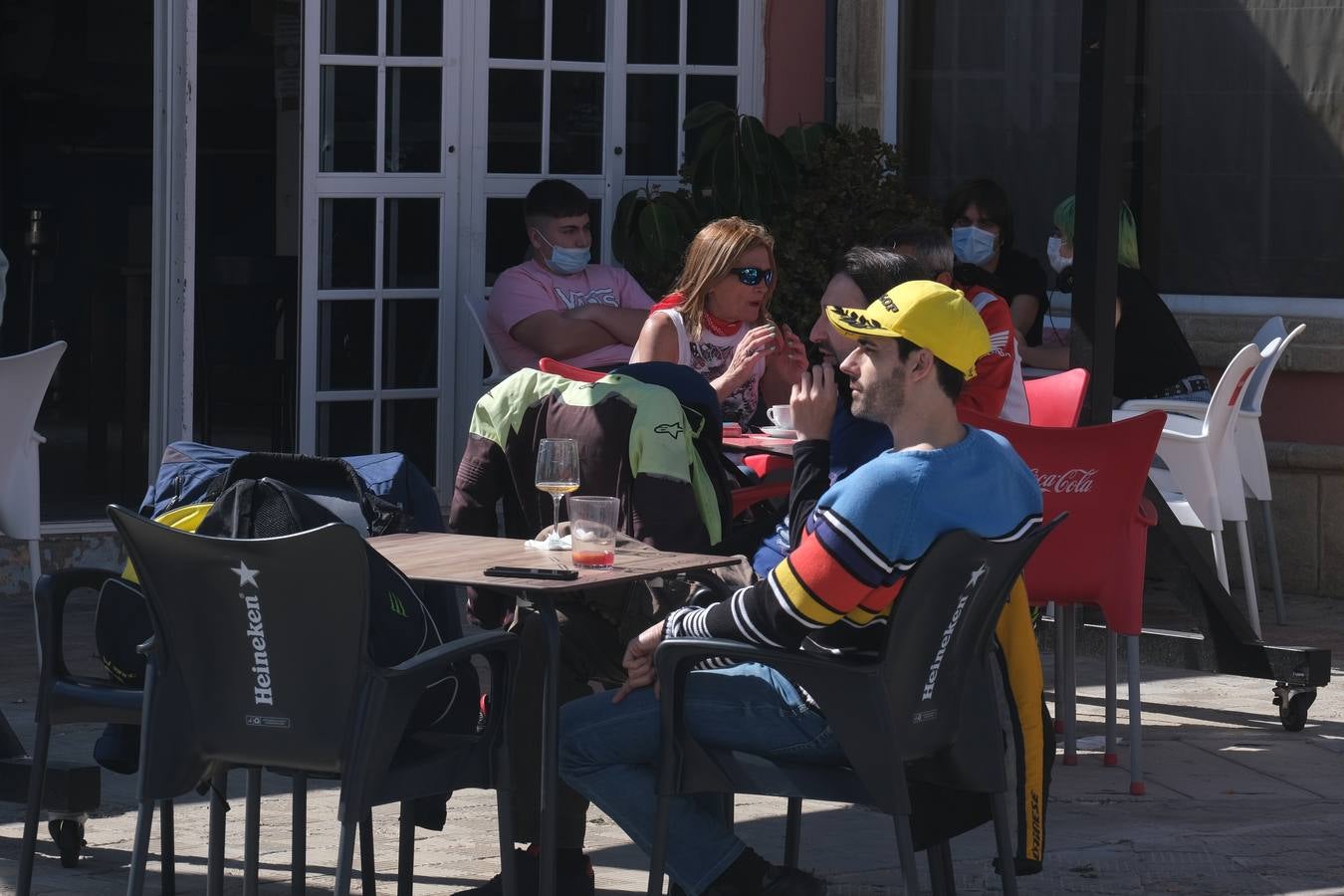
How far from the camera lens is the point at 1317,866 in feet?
15.6

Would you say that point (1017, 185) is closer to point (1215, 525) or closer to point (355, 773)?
point (1215, 525)

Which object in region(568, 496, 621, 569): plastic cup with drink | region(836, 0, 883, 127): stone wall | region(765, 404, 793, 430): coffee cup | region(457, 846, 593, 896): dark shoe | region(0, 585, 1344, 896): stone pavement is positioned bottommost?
region(0, 585, 1344, 896): stone pavement

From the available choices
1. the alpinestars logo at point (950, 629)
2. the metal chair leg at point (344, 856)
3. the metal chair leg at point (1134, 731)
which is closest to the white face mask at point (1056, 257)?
the metal chair leg at point (1134, 731)

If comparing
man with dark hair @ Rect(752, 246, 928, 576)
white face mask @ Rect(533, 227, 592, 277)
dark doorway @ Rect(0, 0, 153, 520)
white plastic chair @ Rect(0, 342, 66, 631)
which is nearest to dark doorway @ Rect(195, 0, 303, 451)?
dark doorway @ Rect(0, 0, 153, 520)

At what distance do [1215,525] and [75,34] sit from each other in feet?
32.0

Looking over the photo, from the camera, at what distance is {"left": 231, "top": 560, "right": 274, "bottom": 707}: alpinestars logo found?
3.55 metres

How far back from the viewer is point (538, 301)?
7.85 meters

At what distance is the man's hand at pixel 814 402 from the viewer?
4180 mm

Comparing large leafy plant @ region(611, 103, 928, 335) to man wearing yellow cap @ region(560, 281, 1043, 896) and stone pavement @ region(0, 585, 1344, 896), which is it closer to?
stone pavement @ region(0, 585, 1344, 896)

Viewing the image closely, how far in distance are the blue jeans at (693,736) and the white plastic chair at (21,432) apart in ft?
7.56

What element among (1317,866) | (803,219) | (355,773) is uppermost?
(803,219)

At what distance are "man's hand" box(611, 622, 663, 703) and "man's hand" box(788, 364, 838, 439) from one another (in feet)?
1.77

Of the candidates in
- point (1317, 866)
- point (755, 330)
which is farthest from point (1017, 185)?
point (1317, 866)

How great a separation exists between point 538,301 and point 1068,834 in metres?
3.49
